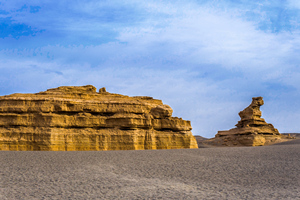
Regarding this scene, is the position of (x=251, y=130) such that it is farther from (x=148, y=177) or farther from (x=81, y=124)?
(x=148, y=177)

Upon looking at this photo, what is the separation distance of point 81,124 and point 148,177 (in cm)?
1331

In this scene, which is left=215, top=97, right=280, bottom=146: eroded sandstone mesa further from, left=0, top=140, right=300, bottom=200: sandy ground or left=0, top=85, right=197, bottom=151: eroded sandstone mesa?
left=0, top=140, right=300, bottom=200: sandy ground

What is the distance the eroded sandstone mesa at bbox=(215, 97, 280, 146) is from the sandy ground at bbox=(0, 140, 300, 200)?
25187mm

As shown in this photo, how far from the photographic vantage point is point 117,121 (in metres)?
25.3

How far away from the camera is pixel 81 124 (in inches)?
966

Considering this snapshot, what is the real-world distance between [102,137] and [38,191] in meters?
14.2

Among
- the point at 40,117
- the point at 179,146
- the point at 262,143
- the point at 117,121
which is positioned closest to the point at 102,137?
the point at 117,121

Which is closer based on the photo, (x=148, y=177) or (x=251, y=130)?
(x=148, y=177)

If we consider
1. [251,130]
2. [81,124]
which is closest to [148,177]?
[81,124]

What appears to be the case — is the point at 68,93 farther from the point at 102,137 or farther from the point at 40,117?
the point at 102,137

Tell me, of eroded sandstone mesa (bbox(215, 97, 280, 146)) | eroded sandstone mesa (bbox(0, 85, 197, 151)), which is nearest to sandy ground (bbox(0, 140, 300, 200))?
eroded sandstone mesa (bbox(0, 85, 197, 151))

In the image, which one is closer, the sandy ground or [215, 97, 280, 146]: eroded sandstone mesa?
the sandy ground

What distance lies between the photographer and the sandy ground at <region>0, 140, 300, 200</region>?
10.0 metres

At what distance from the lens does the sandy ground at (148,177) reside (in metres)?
10.0
